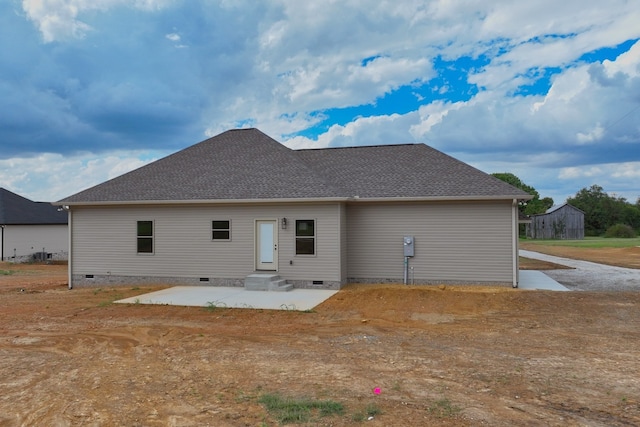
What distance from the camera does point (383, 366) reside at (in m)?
6.51

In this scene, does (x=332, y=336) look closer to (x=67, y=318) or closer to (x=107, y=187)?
(x=67, y=318)

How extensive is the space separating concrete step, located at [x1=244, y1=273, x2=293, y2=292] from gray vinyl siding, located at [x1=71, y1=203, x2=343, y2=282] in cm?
49

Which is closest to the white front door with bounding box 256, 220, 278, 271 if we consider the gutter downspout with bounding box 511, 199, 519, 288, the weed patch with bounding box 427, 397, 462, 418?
the gutter downspout with bounding box 511, 199, 519, 288

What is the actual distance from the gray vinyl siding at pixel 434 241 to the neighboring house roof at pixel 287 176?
22.4 inches

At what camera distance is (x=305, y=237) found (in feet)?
47.2

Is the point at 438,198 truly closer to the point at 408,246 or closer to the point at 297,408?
the point at 408,246

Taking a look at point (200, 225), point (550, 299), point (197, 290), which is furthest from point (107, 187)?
point (550, 299)

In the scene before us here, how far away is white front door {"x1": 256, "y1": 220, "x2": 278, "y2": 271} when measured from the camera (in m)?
14.7

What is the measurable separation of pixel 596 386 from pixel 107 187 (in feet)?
51.9

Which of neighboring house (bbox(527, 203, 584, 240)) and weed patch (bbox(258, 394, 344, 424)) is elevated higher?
neighboring house (bbox(527, 203, 584, 240))

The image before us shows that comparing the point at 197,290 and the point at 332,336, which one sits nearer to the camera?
the point at 332,336

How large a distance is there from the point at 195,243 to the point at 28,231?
2266cm

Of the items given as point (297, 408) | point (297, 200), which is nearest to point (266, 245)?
point (297, 200)

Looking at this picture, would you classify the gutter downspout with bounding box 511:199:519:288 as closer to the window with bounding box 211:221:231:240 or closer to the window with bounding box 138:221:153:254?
the window with bounding box 211:221:231:240
